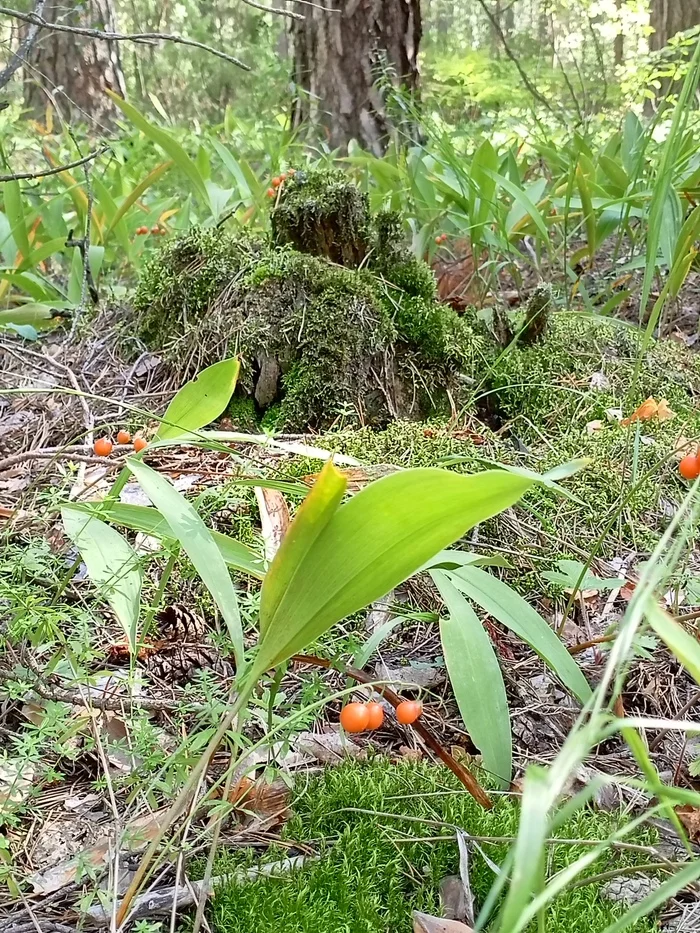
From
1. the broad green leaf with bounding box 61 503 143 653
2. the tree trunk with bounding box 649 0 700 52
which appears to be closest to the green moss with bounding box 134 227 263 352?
the broad green leaf with bounding box 61 503 143 653

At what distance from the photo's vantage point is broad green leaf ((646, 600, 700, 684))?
1.43ft

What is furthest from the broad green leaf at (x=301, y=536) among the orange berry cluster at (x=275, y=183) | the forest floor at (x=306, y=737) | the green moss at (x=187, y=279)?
the orange berry cluster at (x=275, y=183)

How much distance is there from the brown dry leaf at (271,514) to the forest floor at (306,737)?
0.01 m

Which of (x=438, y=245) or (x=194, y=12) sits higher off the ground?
(x=194, y=12)

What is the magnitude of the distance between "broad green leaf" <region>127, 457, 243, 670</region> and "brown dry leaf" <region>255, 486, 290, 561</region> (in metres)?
0.45

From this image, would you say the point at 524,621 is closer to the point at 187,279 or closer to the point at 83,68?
the point at 187,279

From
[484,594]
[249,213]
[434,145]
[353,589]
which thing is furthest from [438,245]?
[353,589]

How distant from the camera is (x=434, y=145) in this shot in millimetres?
2766

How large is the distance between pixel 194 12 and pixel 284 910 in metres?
8.31

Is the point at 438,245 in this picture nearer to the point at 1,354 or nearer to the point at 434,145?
the point at 434,145

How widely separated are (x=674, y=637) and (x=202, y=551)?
1.50 feet

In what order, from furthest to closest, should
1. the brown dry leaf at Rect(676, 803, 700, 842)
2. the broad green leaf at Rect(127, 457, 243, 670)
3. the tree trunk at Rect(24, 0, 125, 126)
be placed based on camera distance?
the tree trunk at Rect(24, 0, 125, 126), the brown dry leaf at Rect(676, 803, 700, 842), the broad green leaf at Rect(127, 457, 243, 670)

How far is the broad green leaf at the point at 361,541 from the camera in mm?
593

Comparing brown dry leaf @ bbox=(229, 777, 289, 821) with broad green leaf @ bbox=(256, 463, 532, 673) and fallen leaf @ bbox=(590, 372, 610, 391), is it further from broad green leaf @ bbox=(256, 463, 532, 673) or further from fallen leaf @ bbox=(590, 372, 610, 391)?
fallen leaf @ bbox=(590, 372, 610, 391)
